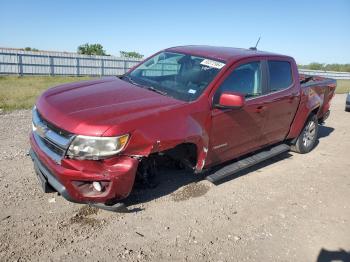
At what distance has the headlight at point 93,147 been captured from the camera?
130 inches

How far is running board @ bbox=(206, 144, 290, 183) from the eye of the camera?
4559mm

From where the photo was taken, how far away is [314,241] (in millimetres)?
3859

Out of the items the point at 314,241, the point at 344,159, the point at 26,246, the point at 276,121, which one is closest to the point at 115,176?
the point at 26,246

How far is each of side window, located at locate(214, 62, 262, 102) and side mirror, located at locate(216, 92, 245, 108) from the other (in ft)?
0.42

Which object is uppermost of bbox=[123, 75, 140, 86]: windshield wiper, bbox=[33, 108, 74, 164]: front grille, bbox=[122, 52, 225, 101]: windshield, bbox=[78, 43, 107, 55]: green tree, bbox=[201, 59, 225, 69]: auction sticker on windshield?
bbox=[201, 59, 225, 69]: auction sticker on windshield

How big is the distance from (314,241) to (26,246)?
2.98 metres

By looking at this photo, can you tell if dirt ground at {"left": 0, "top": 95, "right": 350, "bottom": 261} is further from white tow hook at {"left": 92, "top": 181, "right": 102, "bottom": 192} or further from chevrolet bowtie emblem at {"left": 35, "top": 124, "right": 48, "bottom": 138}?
chevrolet bowtie emblem at {"left": 35, "top": 124, "right": 48, "bottom": 138}

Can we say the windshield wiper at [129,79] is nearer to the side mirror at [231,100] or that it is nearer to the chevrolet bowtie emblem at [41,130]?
the side mirror at [231,100]

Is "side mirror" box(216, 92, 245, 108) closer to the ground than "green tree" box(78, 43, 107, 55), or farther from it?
farther from it

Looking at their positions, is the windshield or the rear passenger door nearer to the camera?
the windshield

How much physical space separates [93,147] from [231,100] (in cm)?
172

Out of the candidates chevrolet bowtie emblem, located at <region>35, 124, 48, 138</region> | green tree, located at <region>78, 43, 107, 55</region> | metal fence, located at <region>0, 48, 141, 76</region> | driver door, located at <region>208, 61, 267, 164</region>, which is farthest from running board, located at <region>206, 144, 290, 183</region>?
green tree, located at <region>78, 43, 107, 55</region>

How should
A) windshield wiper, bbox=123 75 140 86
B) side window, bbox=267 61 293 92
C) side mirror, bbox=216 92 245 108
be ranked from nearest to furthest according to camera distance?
1. side mirror, bbox=216 92 245 108
2. windshield wiper, bbox=123 75 140 86
3. side window, bbox=267 61 293 92

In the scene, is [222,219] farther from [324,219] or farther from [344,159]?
[344,159]
